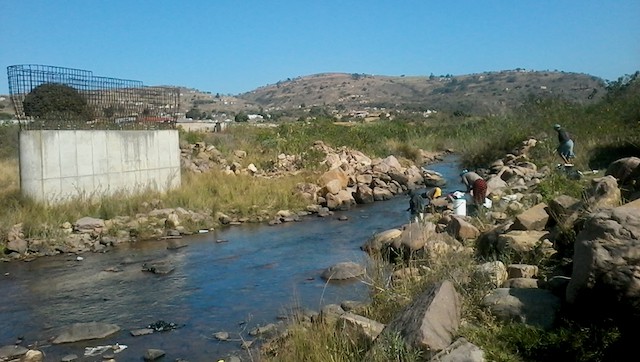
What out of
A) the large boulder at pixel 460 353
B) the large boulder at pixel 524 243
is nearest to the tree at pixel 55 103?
→ the large boulder at pixel 524 243

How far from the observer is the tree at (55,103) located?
17.4 metres

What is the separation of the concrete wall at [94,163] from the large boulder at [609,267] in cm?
1490

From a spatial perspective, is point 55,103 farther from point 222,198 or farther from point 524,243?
point 524,243

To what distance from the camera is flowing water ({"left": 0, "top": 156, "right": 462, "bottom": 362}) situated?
30.0 ft

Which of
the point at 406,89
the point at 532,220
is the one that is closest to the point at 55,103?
the point at 532,220

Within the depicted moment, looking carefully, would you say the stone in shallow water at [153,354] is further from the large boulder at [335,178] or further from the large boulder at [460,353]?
the large boulder at [335,178]

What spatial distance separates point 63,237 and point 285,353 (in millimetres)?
11671

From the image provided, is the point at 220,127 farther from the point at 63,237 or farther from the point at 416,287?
the point at 416,287

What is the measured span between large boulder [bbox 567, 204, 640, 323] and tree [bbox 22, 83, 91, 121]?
15758 millimetres

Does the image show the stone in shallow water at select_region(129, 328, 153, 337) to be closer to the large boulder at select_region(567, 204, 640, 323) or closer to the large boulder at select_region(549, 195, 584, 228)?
the large boulder at select_region(549, 195, 584, 228)

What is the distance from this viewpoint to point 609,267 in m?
5.24

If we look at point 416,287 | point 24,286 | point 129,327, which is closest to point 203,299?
point 129,327

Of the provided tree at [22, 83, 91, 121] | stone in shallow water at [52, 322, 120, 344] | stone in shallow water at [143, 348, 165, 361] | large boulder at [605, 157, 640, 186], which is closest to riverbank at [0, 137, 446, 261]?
tree at [22, 83, 91, 121]

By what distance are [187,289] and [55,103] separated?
30.5 feet
